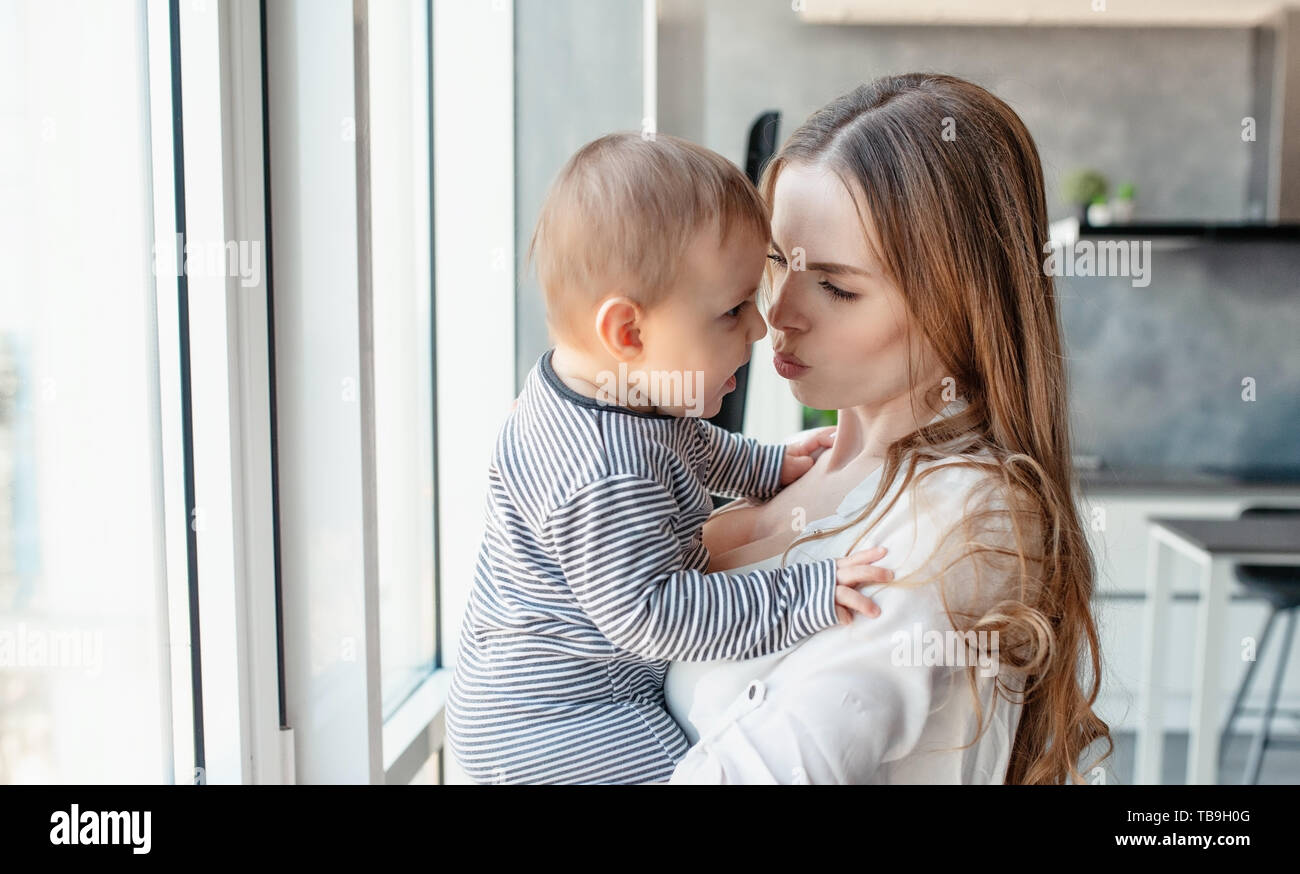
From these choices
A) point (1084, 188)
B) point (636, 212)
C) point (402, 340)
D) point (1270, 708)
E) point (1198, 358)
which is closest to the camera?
point (636, 212)

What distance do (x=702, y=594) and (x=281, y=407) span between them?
0.39m

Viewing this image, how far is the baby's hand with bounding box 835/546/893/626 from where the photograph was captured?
702mm

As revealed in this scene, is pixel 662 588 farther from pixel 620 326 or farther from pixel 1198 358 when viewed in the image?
pixel 1198 358

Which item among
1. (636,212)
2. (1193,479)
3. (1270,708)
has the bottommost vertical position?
(1270,708)

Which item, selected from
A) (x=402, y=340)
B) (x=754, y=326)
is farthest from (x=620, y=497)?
(x=402, y=340)

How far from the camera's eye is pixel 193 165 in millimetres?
723

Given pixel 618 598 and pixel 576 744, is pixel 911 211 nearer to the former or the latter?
pixel 618 598

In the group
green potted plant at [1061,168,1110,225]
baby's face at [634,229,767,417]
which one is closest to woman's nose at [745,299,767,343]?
baby's face at [634,229,767,417]

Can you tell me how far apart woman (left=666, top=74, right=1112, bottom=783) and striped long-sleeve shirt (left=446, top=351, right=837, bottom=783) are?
0.15 feet

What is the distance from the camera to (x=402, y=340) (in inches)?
48.9

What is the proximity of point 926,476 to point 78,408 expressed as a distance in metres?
0.63

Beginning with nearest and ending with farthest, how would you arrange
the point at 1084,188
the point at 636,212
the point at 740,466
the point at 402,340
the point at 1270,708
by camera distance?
1. the point at 636,212
2. the point at 740,466
3. the point at 402,340
4. the point at 1270,708
5. the point at 1084,188

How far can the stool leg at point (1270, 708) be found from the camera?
2475 millimetres
